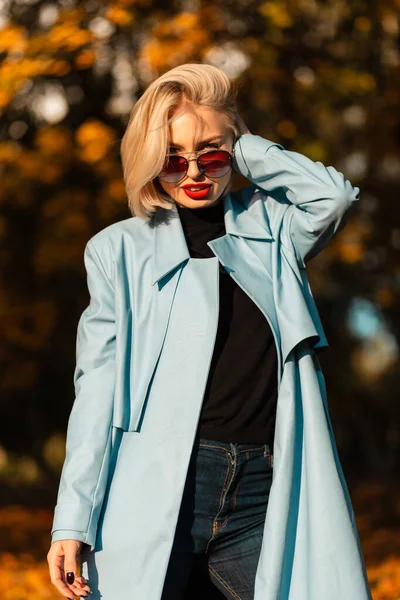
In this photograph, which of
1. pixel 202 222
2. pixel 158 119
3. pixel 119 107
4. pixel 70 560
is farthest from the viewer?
pixel 119 107

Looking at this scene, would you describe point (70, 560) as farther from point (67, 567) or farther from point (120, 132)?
point (120, 132)

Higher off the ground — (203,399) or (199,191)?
(199,191)

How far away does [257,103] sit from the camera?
6359mm

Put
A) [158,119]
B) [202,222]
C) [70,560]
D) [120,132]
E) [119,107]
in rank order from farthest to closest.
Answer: [119,107], [120,132], [202,222], [158,119], [70,560]

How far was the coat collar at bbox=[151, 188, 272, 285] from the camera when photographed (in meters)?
2.35

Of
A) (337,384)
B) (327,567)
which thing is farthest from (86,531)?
(337,384)

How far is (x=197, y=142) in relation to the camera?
7.84ft

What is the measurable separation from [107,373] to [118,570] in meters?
0.46

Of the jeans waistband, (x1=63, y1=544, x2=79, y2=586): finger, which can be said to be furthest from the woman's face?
(x1=63, y1=544, x2=79, y2=586): finger

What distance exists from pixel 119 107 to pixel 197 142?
5306 millimetres

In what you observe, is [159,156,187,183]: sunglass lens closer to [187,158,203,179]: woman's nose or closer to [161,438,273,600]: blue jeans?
[187,158,203,179]: woman's nose

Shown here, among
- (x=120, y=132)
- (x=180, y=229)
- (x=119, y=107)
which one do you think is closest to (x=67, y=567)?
(x=180, y=229)

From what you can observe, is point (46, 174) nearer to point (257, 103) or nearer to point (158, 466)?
point (257, 103)

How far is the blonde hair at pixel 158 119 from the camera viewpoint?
2355 mm
